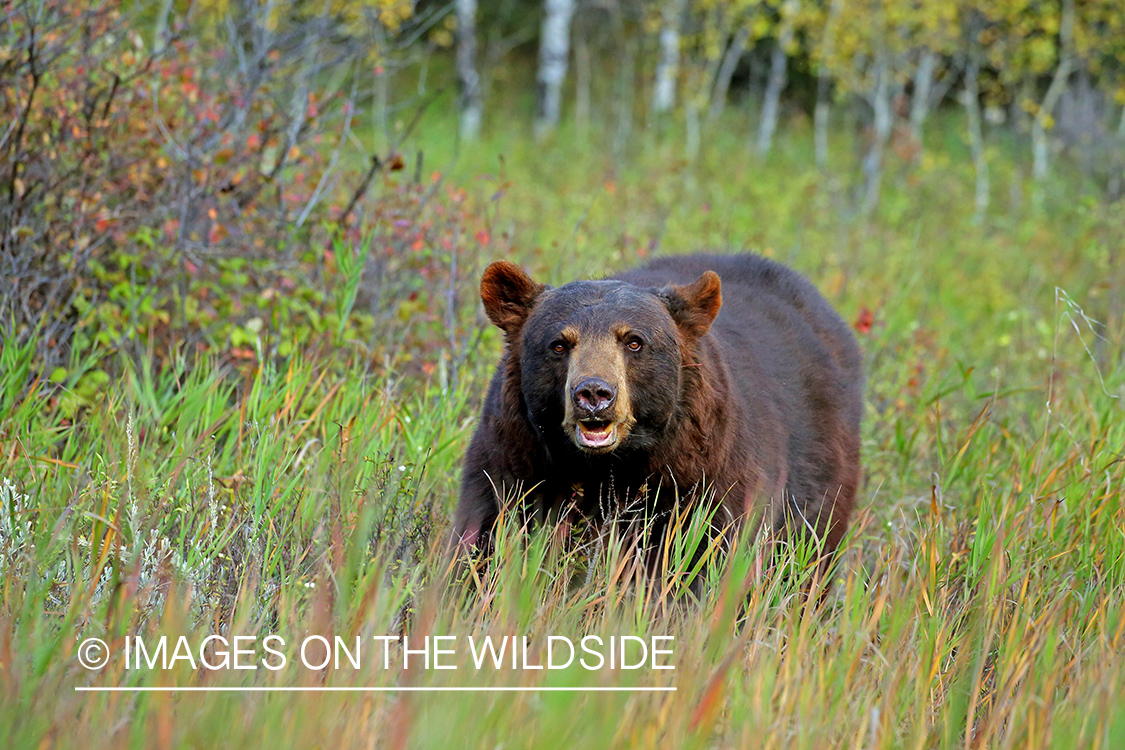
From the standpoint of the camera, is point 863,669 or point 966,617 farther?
point 966,617

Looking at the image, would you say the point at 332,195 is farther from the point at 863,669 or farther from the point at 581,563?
the point at 863,669

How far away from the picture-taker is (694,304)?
3.77 m

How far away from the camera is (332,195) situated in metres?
7.00

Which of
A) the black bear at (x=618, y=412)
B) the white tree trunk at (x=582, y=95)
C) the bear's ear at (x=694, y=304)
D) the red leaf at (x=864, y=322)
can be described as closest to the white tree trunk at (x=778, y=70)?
the white tree trunk at (x=582, y=95)

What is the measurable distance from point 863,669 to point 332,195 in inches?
197

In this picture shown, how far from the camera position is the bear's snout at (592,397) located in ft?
10.9

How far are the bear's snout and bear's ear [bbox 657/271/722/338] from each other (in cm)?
52

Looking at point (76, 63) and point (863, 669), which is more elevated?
point (76, 63)

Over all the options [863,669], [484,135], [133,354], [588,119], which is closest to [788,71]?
[588,119]

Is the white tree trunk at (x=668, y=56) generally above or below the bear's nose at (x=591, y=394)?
above

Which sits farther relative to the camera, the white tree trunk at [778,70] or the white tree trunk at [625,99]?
the white tree trunk at [778,70]

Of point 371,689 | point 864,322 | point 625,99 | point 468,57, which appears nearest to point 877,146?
point 625,99

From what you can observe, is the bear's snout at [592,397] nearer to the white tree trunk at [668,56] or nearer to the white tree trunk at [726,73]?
the white tree trunk at [668,56]

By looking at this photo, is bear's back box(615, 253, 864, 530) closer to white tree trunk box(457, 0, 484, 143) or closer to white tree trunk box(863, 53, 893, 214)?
white tree trunk box(863, 53, 893, 214)
